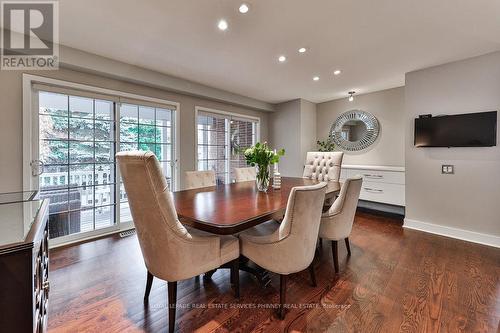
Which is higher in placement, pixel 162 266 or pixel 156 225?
pixel 156 225

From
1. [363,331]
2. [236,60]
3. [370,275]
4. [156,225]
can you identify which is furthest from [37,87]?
[370,275]

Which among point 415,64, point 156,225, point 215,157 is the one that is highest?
point 415,64

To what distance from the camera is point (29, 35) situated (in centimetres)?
234

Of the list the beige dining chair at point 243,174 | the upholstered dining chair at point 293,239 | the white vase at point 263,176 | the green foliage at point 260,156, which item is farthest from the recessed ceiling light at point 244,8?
the beige dining chair at point 243,174

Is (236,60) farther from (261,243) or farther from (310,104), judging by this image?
(310,104)

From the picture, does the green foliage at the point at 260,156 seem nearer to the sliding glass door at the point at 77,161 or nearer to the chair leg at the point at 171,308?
the chair leg at the point at 171,308

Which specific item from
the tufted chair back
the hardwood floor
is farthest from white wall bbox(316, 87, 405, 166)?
the hardwood floor

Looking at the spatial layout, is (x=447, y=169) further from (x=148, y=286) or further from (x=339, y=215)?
(x=148, y=286)

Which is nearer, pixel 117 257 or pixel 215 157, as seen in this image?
pixel 117 257

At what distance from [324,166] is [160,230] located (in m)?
2.57

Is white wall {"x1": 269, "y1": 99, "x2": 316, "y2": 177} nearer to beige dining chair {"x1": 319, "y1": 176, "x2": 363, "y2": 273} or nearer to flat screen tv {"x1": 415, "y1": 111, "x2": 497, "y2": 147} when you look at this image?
flat screen tv {"x1": 415, "y1": 111, "x2": 497, "y2": 147}

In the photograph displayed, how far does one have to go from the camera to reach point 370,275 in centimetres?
213

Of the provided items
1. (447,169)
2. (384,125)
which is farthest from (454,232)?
(384,125)

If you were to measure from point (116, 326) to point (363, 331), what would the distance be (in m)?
1.65
